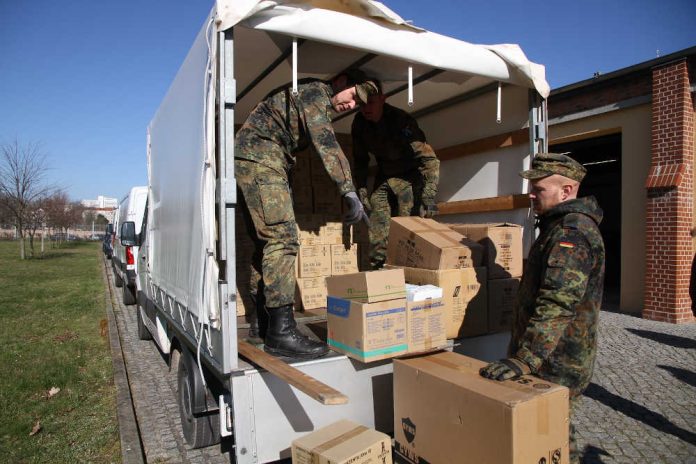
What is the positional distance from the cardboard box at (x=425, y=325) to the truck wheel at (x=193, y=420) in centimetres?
141

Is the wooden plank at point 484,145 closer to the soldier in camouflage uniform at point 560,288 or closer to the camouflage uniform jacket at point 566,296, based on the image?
the soldier in camouflage uniform at point 560,288

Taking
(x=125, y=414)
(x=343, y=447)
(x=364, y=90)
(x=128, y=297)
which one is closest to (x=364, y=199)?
(x=364, y=90)

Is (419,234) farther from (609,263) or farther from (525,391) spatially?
(609,263)

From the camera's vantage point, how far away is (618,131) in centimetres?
823

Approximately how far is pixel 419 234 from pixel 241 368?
1578 mm

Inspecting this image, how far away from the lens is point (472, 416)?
6.63 feet

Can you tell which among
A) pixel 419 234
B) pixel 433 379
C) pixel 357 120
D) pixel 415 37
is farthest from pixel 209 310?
pixel 357 120

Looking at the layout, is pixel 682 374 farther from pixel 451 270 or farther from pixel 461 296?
pixel 451 270

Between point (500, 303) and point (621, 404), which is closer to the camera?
point (500, 303)

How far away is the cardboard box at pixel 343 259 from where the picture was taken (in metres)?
4.56

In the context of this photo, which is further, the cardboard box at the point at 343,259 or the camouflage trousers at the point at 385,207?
the cardboard box at the point at 343,259

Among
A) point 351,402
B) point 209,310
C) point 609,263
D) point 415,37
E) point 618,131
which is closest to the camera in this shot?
point 209,310

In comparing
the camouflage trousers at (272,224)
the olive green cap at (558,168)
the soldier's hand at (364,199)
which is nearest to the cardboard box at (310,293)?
the soldier's hand at (364,199)

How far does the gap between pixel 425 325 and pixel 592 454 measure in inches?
65.6
